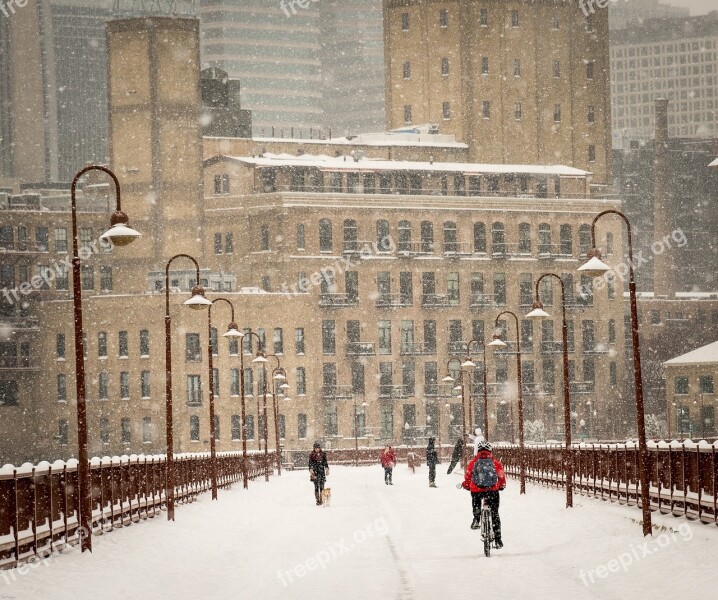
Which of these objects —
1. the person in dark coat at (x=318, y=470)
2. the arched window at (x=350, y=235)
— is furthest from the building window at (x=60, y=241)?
the person in dark coat at (x=318, y=470)

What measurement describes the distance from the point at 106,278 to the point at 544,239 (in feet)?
126

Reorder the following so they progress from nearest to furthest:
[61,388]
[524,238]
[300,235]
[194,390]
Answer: [194,390] < [61,388] < [300,235] < [524,238]

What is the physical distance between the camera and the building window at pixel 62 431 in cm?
10475

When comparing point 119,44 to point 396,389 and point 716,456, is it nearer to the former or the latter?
point 396,389

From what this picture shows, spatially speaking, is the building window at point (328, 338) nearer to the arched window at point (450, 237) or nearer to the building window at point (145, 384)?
the arched window at point (450, 237)

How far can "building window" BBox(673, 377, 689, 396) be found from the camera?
11262cm

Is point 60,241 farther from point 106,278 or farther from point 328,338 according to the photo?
point 328,338

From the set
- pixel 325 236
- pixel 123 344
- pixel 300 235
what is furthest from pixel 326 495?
pixel 325 236

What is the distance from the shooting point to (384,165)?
11988cm

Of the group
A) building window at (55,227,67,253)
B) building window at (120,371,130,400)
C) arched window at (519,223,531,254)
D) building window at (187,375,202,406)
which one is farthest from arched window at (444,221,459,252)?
building window at (55,227,67,253)

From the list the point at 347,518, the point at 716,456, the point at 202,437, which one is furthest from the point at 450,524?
the point at 202,437

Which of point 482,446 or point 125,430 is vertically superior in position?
point 482,446

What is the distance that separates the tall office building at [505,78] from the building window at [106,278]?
33.9m

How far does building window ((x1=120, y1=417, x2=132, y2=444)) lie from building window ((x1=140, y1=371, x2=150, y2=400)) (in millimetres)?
2216
